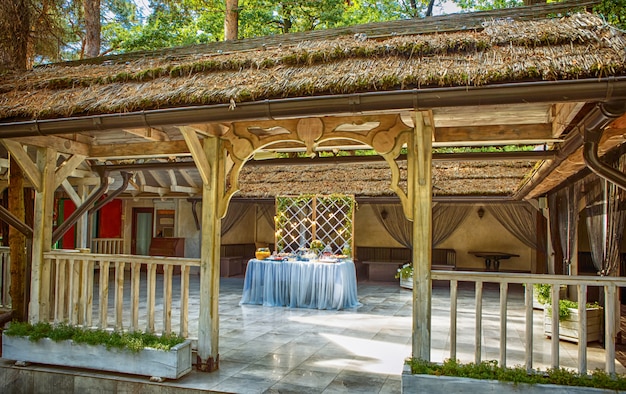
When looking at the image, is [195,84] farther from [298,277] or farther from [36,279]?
[298,277]

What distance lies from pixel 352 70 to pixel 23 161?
375 cm

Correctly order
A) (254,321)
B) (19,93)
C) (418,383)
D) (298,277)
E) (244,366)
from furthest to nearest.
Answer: (298,277) → (254,321) → (19,93) → (244,366) → (418,383)

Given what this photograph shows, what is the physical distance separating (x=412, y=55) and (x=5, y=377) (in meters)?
5.13

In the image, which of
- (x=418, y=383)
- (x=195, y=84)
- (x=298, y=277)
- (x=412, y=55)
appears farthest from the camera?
(x=298, y=277)

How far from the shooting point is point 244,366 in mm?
5133

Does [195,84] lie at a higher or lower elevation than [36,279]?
higher

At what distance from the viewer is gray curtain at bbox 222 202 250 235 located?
14470 millimetres

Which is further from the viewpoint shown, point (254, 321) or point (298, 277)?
point (298, 277)

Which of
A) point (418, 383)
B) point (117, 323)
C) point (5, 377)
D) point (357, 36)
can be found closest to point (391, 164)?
point (357, 36)

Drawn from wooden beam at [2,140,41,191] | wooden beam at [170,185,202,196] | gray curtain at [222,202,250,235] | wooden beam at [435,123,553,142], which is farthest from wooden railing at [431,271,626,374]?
gray curtain at [222,202,250,235]

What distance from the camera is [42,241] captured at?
5.61m

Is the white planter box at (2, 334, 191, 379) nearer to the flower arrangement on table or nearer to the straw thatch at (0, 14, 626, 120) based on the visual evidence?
the straw thatch at (0, 14, 626, 120)

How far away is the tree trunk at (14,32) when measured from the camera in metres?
6.96

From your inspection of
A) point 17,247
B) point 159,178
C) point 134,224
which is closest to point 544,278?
point 17,247
